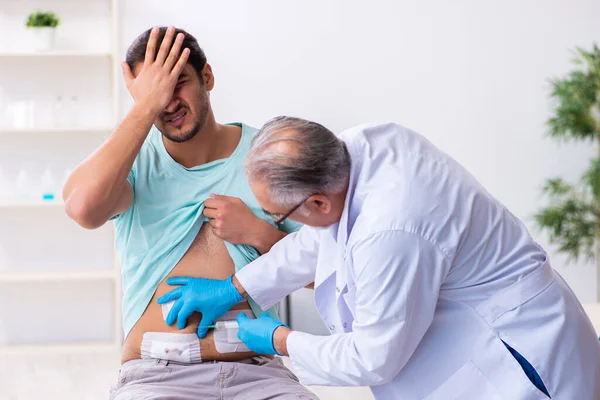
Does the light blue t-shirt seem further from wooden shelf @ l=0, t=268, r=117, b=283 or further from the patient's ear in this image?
wooden shelf @ l=0, t=268, r=117, b=283

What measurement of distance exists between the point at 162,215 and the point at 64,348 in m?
2.65

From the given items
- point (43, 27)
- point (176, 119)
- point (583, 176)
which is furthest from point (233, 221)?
point (583, 176)

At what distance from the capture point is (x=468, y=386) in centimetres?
140

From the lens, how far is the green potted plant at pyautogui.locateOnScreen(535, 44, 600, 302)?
13.8ft

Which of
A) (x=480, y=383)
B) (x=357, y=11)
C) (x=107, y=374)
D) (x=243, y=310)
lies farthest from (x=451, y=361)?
(x=357, y=11)

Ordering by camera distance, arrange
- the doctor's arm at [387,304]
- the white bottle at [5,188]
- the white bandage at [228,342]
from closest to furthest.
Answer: the doctor's arm at [387,304] → the white bandage at [228,342] → the white bottle at [5,188]

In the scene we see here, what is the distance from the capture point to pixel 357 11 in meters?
4.39

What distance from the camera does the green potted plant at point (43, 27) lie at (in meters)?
4.02

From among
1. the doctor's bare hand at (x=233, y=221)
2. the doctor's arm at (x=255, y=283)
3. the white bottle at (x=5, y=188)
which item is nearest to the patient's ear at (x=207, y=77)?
the doctor's bare hand at (x=233, y=221)

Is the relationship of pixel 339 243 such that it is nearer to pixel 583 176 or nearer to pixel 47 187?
pixel 47 187

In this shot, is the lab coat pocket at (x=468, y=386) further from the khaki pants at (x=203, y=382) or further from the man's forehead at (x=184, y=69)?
the man's forehead at (x=184, y=69)

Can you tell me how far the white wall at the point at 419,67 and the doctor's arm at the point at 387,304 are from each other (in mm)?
3063

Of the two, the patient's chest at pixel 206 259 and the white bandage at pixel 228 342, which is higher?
the patient's chest at pixel 206 259

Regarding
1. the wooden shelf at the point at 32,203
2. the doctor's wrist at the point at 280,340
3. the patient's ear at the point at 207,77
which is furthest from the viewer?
the wooden shelf at the point at 32,203
